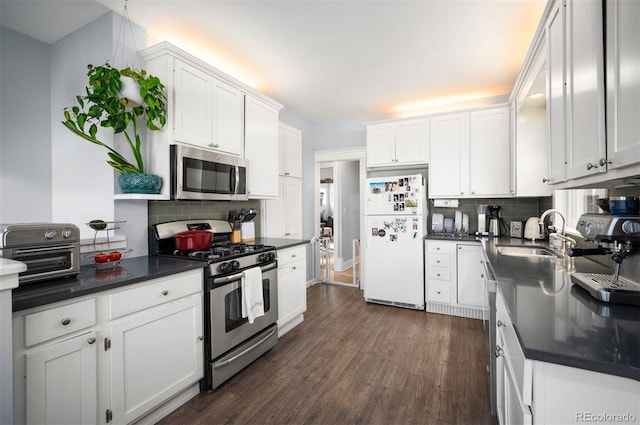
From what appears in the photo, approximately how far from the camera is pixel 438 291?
3686 mm

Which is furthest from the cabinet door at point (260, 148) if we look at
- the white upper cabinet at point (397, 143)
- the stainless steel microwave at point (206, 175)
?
the white upper cabinet at point (397, 143)

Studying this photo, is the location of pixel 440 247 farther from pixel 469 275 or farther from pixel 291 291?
pixel 291 291

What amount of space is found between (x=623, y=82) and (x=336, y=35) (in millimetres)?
2062

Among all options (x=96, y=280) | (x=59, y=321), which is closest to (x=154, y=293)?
(x=96, y=280)

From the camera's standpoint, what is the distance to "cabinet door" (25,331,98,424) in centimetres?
129

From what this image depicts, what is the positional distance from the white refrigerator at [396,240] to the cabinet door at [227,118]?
1822 millimetres

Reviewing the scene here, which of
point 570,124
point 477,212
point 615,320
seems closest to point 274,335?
point 615,320

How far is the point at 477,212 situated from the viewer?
3875 mm

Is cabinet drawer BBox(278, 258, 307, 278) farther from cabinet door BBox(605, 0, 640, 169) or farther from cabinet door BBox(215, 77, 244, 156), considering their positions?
cabinet door BBox(605, 0, 640, 169)

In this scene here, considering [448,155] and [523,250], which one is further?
[448,155]

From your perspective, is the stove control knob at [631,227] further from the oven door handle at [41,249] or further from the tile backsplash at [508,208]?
the tile backsplash at [508,208]

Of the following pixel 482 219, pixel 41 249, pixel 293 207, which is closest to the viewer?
pixel 41 249

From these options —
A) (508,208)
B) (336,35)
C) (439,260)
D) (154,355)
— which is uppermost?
(336,35)

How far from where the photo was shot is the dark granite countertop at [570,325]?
30.0 inches
